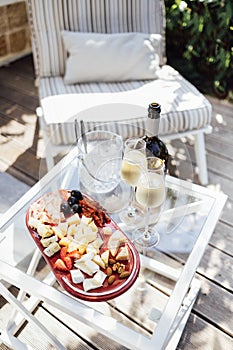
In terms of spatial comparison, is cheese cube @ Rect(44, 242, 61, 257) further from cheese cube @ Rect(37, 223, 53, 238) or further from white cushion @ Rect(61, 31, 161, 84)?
white cushion @ Rect(61, 31, 161, 84)

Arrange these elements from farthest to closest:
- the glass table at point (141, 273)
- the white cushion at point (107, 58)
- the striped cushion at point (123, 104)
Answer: the white cushion at point (107, 58)
the striped cushion at point (123, 104)
the glass table at point (141, 273)

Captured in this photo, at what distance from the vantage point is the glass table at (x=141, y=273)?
3.67 feet

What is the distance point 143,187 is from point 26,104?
1654 mm

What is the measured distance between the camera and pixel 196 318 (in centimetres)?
156

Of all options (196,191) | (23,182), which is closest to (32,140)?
(23,182)

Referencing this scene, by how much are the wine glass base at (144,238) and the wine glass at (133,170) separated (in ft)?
0.12

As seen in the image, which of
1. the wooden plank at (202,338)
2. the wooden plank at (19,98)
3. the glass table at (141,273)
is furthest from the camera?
the wooden plank at (19,98)

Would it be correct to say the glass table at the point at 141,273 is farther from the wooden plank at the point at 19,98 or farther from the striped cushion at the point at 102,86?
the wooden plank at the point at 19,98

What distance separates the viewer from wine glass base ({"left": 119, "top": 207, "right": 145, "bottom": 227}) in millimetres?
1347

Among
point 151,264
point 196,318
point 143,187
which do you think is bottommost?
point 196,318

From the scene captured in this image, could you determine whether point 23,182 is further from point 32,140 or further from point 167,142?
point 167,142

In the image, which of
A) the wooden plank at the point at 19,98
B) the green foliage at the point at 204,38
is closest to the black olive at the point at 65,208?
the wooden plank at the point at 19,98

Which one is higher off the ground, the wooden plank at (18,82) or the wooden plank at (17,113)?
the wooden plank at (18,82)

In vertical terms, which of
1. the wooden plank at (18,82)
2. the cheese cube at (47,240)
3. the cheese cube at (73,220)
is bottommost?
the wooden plank at (18,82)
